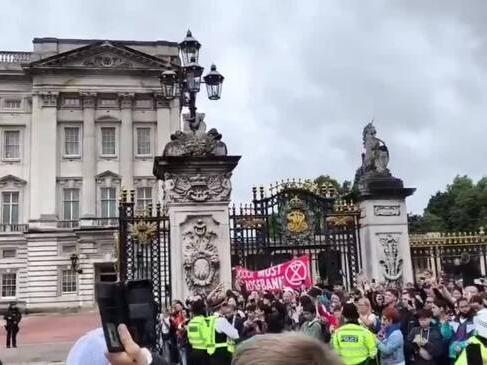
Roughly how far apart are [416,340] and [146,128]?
43150mm

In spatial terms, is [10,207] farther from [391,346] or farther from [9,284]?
[391,346]

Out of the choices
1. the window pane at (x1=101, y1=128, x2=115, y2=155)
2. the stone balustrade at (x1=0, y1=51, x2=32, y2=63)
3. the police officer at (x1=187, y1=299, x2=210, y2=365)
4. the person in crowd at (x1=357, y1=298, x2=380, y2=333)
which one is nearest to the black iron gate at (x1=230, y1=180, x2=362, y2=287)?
the police officer at (x1=187, y1=299, x2=210, y2=365)

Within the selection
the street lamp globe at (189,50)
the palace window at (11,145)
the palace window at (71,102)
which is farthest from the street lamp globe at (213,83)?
the palace window at (11,145)

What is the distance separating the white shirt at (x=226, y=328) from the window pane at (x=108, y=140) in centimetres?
4088

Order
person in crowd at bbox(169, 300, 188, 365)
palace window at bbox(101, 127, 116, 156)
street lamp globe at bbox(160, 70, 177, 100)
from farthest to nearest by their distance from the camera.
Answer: palace window at bbox(101, 127, 116, 156) → street lamp globe at bbox(160, 70, 177, 100) → person in crowd at bbox(169, 300, 188, 365)

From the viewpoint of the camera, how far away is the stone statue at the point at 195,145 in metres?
14.5

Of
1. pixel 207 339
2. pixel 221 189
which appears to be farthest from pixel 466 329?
pixel 221 189

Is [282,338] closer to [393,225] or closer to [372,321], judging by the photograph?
[372,321]

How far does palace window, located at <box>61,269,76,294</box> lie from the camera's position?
44531 mm

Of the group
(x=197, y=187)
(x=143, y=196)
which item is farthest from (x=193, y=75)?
(x=143, y=196)

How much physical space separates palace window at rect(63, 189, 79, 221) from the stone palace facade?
0.25ft

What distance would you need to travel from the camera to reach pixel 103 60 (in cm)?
4844

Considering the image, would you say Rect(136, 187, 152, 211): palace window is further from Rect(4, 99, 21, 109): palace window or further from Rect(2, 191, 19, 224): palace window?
Rect(4, 99, 21, 109): palace window

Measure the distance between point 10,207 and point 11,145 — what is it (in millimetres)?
4925
